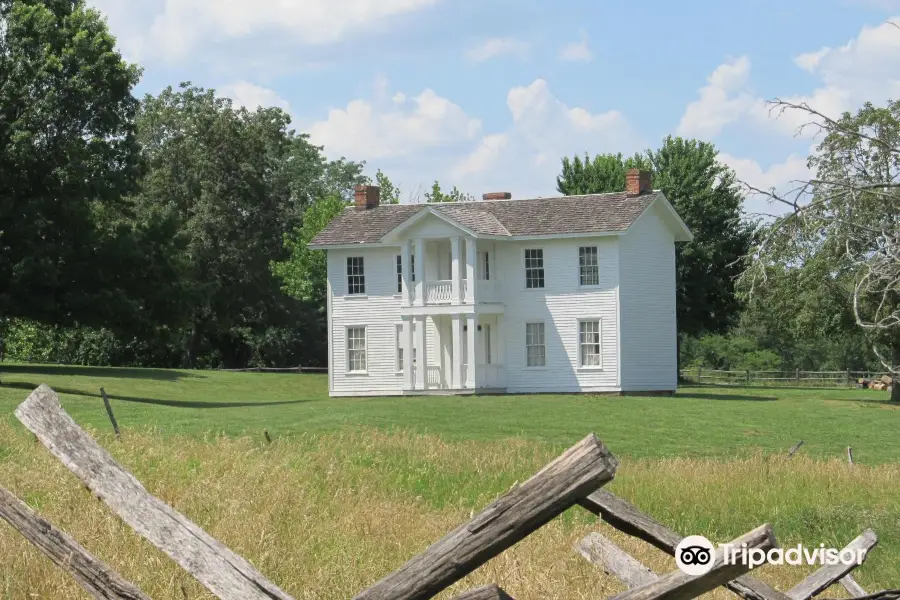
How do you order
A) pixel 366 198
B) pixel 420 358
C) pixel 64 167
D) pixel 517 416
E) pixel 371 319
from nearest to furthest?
pixel 517 416
pixel 64 167
pixel 420 358
pixel 371 319
pixel 366 198

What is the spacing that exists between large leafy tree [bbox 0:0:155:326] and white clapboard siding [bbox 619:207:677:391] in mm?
16963

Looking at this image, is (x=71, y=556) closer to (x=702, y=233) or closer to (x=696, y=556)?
(x=696, y=556)

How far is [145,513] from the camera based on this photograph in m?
6.03

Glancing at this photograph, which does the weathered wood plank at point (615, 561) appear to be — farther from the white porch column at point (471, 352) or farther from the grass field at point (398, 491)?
the white porch column at point (471, 352)

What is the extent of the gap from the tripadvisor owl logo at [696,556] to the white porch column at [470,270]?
39963 millimetres

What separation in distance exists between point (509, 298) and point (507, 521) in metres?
42.2

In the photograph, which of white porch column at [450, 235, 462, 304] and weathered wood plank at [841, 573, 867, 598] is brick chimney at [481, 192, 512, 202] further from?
weathered wood plank at [841, 573, 867, 598]

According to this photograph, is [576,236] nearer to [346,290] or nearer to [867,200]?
[346,290]

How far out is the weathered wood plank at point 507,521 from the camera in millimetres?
4980

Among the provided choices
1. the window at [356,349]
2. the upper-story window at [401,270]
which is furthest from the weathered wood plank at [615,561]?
the window at [356,349]

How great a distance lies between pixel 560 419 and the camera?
1324 inches

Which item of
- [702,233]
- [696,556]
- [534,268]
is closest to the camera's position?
[696,556]

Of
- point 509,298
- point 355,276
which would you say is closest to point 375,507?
point 509,298

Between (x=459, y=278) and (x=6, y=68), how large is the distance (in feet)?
54.6
